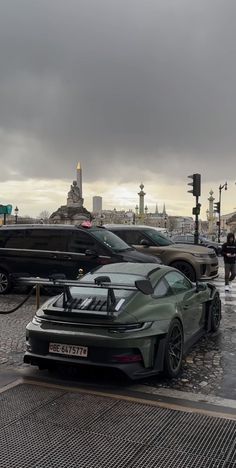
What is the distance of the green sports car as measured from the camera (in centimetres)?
545

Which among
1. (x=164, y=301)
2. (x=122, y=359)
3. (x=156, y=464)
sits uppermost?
(x=164, y=301)

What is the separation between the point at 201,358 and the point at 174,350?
1.22 meters

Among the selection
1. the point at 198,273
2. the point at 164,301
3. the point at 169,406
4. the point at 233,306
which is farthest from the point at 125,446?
the point at 198,273

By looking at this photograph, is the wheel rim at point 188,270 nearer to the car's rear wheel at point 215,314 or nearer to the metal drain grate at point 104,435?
the car's rear wheel at point 215,314

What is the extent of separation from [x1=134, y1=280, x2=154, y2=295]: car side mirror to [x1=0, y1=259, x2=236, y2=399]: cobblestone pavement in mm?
1069

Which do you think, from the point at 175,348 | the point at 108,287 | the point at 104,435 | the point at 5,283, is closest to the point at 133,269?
the point at 108,287

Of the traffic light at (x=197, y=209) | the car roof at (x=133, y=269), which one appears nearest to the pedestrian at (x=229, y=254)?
the traffic light at (x=197, y=209)

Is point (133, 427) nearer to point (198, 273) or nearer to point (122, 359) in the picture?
point (122, 359)

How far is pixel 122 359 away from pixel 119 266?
86.4 inches

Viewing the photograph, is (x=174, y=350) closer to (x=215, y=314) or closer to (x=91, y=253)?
(x=215, y=314)

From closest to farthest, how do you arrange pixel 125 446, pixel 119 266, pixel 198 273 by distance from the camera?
pixel 125 446, pixel 119 266, pixel 198 273

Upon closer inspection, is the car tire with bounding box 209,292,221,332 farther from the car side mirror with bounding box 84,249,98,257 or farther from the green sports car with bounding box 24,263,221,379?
the car side mirror with bounding box 84,249,98,257

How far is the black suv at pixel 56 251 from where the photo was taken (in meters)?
12.6

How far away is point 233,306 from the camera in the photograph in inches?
452
